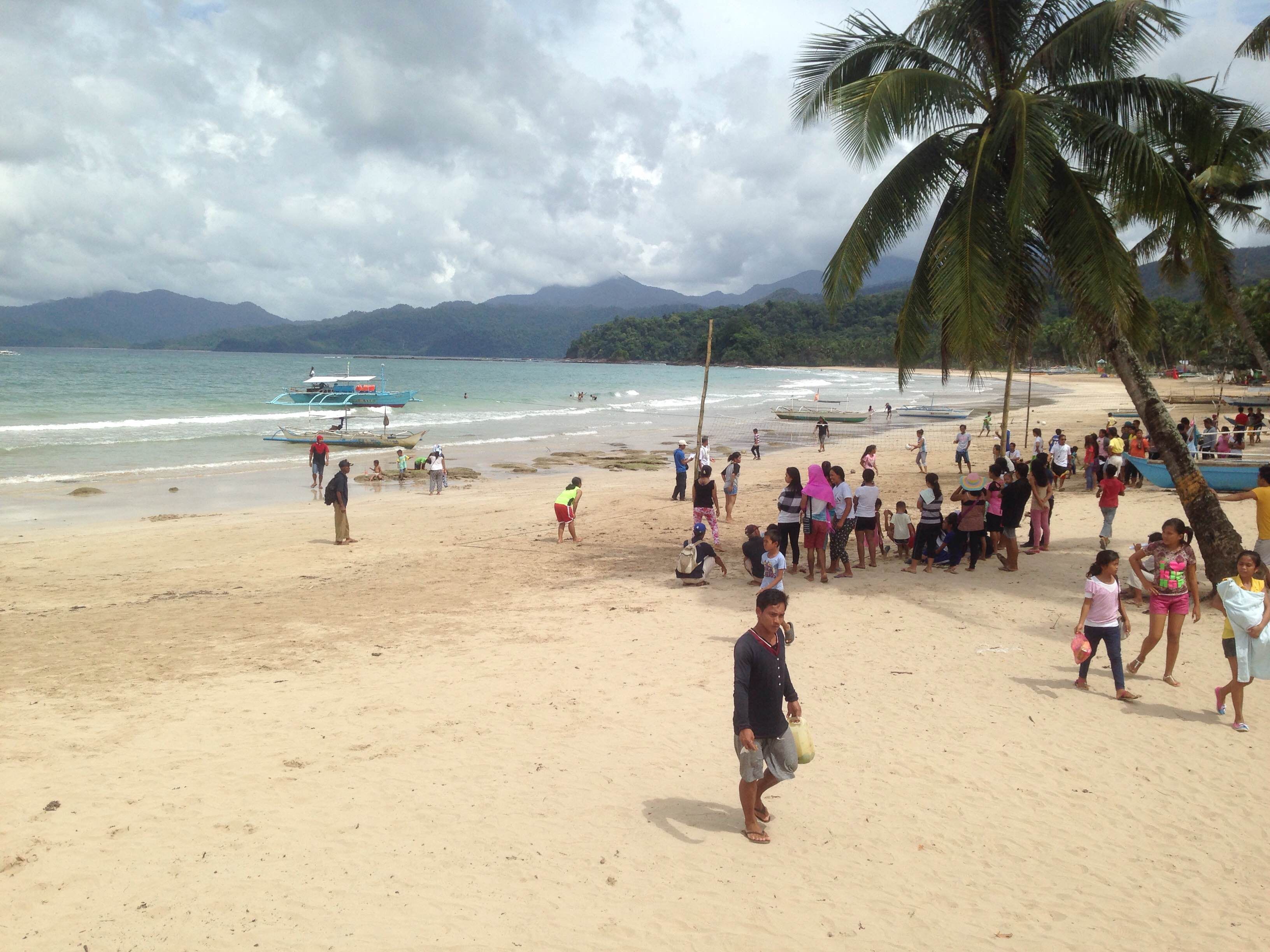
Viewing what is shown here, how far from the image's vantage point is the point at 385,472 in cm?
2425

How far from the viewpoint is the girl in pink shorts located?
6.44 meters

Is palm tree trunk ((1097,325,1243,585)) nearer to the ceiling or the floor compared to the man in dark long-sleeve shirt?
nearer to the ceiling

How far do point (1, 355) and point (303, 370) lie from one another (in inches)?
2327

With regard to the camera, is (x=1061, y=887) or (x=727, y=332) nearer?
(x=1061, y=887)

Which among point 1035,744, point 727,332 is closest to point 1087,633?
point 1035,744

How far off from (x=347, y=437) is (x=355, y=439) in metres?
0.57

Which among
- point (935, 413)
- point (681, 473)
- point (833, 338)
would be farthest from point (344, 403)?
point (833, 338)

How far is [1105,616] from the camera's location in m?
6.40

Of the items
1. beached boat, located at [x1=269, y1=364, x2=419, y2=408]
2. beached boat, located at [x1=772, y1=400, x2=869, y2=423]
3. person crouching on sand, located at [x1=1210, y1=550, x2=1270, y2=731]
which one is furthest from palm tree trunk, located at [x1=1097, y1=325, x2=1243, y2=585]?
beached boat, located at [x1=269, y1=364, x2=419, y2=408]

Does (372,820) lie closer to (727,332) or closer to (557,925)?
(557,925)

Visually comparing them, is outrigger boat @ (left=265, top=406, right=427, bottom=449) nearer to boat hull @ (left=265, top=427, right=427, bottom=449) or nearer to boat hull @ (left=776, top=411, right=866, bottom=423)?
boat hull @ (left=265, top=427, right=427, bottom=449)

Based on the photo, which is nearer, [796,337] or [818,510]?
[818,510]

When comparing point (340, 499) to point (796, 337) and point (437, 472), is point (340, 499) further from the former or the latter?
point (796, 337)

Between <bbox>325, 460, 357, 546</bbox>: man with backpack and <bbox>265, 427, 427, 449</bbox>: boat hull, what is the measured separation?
17.3 meters
